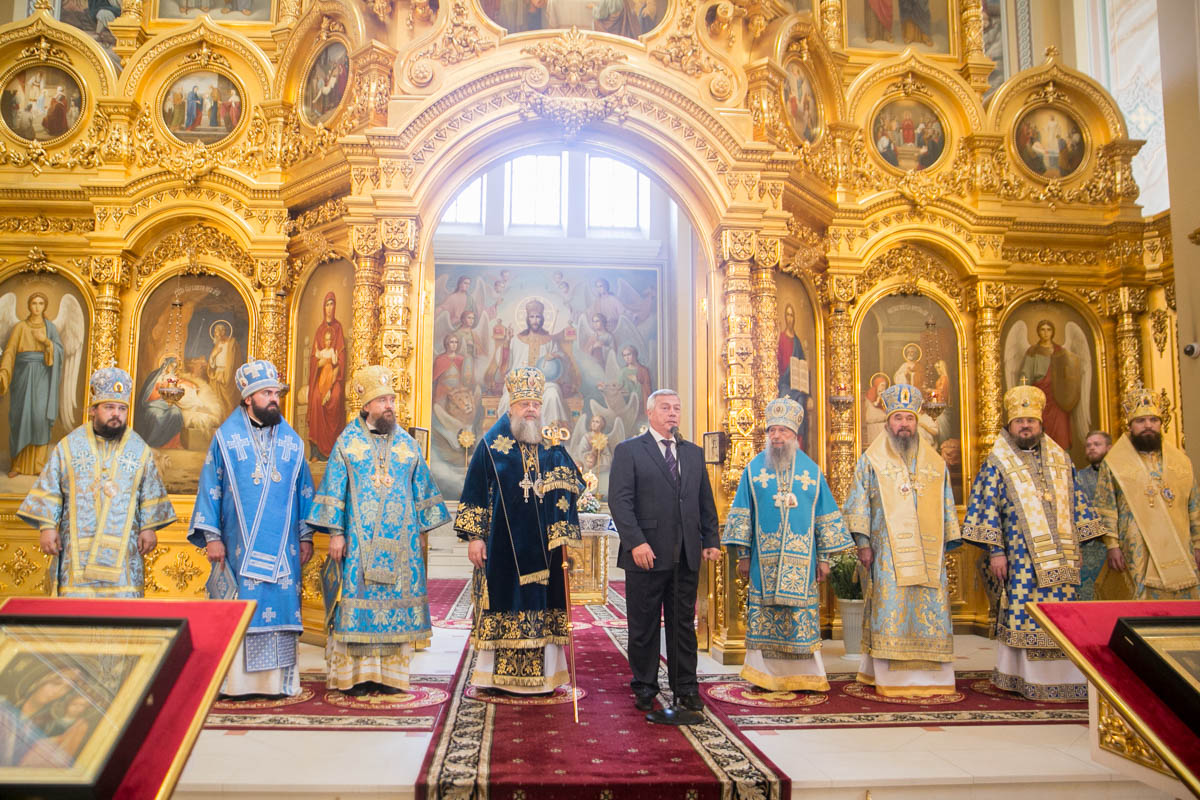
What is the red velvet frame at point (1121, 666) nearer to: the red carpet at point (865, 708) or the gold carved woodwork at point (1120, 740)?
the gold carved woodwork at point (1120, 740)

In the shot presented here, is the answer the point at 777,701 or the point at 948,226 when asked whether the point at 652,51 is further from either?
the point at 777,701

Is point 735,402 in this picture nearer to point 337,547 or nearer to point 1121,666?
point 337,547

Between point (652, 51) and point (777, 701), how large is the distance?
18.9 ft

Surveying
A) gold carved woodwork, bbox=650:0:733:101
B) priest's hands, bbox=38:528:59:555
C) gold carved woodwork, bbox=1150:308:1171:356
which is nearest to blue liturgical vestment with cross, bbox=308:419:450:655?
priest's hands, bbox=38:528:59:555

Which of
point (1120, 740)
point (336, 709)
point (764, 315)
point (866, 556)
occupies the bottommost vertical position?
point (336, 709)

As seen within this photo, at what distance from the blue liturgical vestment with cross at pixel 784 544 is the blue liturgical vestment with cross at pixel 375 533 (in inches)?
87.8

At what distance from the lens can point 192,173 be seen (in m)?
8.47

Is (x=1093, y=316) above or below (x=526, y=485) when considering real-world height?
above

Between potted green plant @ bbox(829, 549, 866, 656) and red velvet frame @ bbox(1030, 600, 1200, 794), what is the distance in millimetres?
4243

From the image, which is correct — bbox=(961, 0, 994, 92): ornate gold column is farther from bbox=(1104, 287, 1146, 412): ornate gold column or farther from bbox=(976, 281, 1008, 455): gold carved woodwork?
bbox=(1104, 287, 1146, 412): ornate gold column

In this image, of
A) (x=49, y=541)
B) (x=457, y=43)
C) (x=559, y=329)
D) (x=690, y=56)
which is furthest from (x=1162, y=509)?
(x=559, y=329)

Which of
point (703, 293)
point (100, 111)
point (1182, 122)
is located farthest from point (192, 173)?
point (1182, 122)

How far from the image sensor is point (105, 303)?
841cm

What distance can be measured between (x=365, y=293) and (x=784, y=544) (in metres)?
4.34
